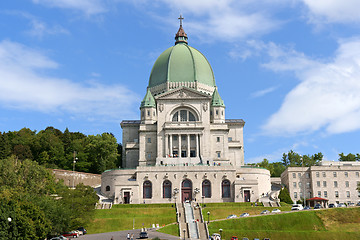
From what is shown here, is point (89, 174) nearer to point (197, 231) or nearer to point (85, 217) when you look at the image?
point (85, 217)

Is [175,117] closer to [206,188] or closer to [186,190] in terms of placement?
[186,190]

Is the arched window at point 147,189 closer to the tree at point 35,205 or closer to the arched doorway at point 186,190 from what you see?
the arched doorway at point 186,190

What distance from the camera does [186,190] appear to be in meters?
90.9

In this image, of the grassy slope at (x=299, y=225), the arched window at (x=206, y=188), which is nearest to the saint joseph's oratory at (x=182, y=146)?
the arched window at (x=206, y=188)

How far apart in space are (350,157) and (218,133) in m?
45.2

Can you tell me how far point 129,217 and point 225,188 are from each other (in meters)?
23.4

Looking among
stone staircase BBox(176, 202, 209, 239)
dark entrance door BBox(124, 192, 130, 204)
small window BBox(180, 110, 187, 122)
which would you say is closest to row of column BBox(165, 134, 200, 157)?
small window BBox(180, 110, 187, 122)

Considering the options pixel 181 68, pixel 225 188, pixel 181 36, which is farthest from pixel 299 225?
pixel 181 36

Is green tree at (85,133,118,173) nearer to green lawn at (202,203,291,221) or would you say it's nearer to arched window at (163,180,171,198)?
arched window at (163,180,171,198)

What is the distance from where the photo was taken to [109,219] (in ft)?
236

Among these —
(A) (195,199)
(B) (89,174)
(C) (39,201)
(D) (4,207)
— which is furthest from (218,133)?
(D) (4,207)

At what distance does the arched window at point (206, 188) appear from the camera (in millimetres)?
90438

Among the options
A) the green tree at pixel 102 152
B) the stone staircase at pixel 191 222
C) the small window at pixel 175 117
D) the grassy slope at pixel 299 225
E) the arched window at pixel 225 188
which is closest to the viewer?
the stone staircase at pixel 191 222

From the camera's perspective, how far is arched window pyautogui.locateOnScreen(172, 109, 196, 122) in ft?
344
